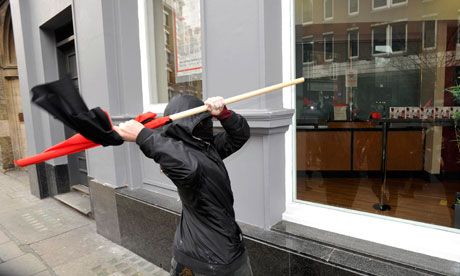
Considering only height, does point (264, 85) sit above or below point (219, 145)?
above

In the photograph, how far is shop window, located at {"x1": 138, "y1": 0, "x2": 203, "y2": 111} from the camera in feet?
12.7

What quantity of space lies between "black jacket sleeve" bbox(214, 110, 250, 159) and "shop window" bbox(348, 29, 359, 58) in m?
6.57

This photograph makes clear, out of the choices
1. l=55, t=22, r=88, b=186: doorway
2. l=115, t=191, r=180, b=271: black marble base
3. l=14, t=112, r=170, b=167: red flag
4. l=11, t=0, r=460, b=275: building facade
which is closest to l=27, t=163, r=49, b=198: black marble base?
l=11, t=0, r=460, b=275: building facade

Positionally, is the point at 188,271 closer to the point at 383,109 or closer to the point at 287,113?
the point at 287,113

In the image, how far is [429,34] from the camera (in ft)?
24.7

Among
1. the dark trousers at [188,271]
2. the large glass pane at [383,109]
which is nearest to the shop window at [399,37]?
the large glass pane at [383,109]

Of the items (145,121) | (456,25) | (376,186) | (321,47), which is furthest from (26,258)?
(456,25)

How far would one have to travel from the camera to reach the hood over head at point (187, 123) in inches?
71.6

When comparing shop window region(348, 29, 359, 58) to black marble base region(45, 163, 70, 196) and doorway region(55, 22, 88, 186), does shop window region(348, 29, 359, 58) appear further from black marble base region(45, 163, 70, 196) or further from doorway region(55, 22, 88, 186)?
black marble base region(45, 163, 70, 196)

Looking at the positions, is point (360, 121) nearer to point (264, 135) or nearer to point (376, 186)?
point (376, 186)

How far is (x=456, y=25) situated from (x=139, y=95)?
671 cm

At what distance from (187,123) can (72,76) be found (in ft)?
17.9

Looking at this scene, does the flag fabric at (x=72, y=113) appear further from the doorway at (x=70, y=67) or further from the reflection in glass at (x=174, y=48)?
the doorway at (x=70, y=67)

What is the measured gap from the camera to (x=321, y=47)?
6.02 meters
